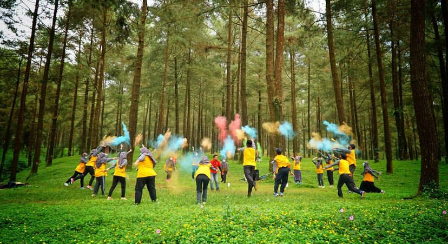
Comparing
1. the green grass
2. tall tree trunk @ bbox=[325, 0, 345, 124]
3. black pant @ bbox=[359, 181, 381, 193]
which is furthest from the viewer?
tall tree trunk @ bbox=[325, 0, 345, 124]

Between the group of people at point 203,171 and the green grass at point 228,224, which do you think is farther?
the group of people at point 203,171

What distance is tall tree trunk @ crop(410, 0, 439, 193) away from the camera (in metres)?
8.93

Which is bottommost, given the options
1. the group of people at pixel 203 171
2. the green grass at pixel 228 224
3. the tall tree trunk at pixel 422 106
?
the green grass at pixel 228 224

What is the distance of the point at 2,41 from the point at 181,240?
61.0 feet

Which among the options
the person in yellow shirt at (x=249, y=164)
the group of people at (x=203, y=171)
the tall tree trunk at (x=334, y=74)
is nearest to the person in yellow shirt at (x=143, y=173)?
the group of people at (x=203, y=171)

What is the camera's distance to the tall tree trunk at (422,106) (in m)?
8.93

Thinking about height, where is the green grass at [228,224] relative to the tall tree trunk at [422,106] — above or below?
below

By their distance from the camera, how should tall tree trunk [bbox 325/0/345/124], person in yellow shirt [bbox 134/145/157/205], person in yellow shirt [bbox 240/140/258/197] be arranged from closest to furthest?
person in yellow shirt [bbox 134/145/157/205]
person in yellow shirt [bbox 240/140/258/197]
tall tree trunk [bbox 325/0/345/124]

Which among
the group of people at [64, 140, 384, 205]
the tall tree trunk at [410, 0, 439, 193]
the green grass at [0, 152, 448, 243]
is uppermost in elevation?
the tall tree trunk at [410, 0, 439, 193]

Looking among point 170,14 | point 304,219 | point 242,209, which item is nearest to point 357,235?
point 304,219

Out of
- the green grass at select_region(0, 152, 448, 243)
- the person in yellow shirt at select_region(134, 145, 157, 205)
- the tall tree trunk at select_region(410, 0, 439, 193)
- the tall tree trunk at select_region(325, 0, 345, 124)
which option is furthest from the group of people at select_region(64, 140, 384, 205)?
the tall tree trunk at select_region(325, 0, 345, 124)

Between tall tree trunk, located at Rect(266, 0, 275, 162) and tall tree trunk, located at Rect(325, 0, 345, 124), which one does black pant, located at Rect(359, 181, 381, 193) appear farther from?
tall tree trunk, located at Rect(266, 0, 275, 162)

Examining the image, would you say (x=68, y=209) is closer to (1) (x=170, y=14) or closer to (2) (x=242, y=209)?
(2) (x=242, y=209)

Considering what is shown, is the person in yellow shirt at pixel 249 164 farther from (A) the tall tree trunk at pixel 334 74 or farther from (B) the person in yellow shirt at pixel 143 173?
(A) the tall tree trunk at pixel 334 74
